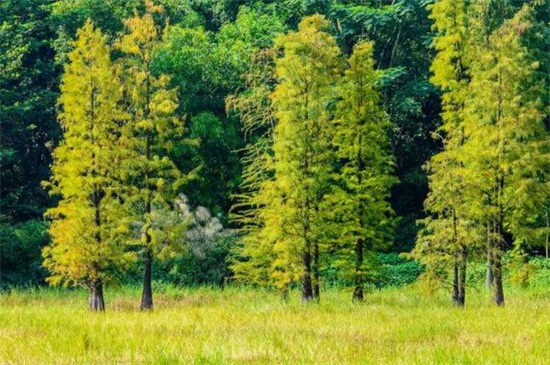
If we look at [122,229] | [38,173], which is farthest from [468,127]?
[38,173]

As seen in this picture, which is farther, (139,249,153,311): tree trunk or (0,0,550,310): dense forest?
(139,249,153,311): tree trunk

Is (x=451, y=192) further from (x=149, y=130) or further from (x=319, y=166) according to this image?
(x=149, y=130)

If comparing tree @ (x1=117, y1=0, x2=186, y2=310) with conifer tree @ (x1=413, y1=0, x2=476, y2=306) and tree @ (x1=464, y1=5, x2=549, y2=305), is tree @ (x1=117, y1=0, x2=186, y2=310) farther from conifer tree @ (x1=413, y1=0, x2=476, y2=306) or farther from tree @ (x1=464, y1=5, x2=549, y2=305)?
tree @ (x1=464, y1=5, x2=549, y2=305)

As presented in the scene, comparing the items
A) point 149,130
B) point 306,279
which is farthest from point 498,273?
point 149,130

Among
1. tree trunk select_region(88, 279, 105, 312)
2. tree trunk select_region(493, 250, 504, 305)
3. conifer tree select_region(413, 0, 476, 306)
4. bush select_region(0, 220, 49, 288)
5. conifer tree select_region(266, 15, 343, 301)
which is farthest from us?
bush select_region(0, 220, 49, 288)

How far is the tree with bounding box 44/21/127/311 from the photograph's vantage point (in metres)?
23.7

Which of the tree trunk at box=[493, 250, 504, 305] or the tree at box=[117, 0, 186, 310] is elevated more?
the tree at box=[117, 0, 186, 310]

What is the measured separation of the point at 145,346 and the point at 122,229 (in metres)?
13.4

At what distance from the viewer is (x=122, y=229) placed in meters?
23.5

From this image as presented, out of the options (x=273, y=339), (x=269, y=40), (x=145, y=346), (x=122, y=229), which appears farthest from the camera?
(x=269, y=40)

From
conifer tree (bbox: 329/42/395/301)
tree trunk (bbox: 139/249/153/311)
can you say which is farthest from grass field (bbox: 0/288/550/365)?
tree trunk (bbox: 139/249/153/311)

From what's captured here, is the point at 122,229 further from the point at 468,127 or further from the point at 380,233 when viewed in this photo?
the point at 468,127

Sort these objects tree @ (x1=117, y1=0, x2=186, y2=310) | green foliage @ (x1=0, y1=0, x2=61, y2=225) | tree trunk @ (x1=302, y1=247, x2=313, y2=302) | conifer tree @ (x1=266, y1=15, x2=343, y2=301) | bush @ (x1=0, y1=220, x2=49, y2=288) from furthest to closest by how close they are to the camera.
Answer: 1. green foliage @ (x1=0, y1=0, x2=61, y2=225)
2. bush @ (x1=0, y1=220, x2=49, y2=288)
3. tree @ (x1=117, y1=0, x2=186, y2=310)
4. tree trunk @ (x1=302, y1=247, x2=313, y2=302)
5. conifer tree @ (x1=266, y1=15, x2=343, y2=301)

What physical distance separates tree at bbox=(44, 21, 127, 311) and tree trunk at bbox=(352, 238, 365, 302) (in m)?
8.23
